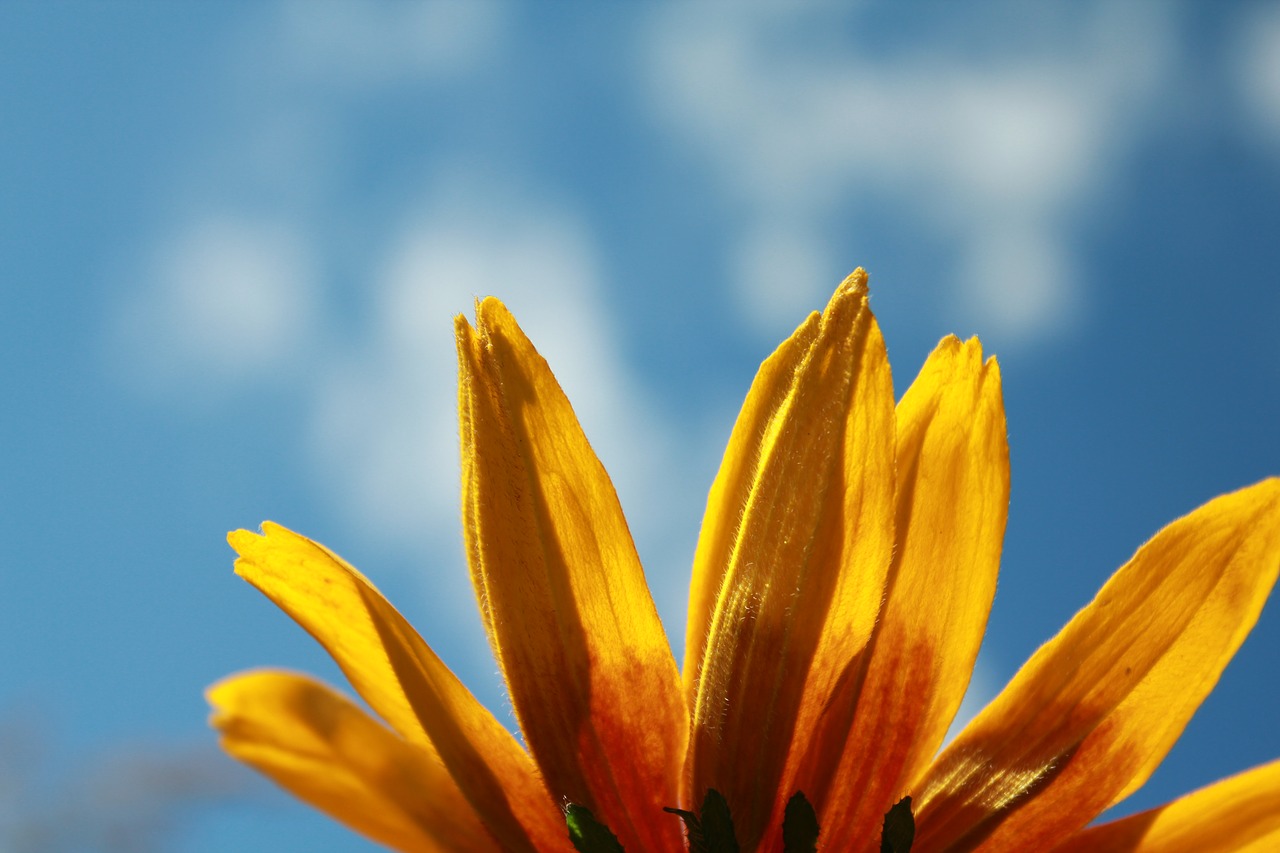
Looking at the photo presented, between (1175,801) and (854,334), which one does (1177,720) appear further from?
(854,334)

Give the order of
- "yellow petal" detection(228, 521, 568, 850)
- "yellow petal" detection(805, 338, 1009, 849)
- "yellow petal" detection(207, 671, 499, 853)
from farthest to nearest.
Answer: "yellow petal" detection(805, 338, 1009, 849)
"yellow petal" detection(228, 521, 568, 850)
"yellow petal" detection(207, 671, 499, 853)

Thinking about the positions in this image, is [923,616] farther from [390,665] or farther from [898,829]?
[390,665]

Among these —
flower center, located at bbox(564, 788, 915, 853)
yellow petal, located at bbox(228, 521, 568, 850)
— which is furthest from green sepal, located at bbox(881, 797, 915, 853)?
yellow petal, located at bbox(228, 521, 568, 850)

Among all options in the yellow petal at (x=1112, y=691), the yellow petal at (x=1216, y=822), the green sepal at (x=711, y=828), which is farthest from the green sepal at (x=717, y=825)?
the yellow petal at (x=1216, y=822)

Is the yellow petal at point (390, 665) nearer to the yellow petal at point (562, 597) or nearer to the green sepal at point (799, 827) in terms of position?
the yellow petal at point (562, 597)

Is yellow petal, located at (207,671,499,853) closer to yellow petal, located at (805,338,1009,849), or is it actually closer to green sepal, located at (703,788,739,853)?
green sepal, located at (703,788,739,853)

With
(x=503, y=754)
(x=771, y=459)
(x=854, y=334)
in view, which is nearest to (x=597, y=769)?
(x=503, y=754)
